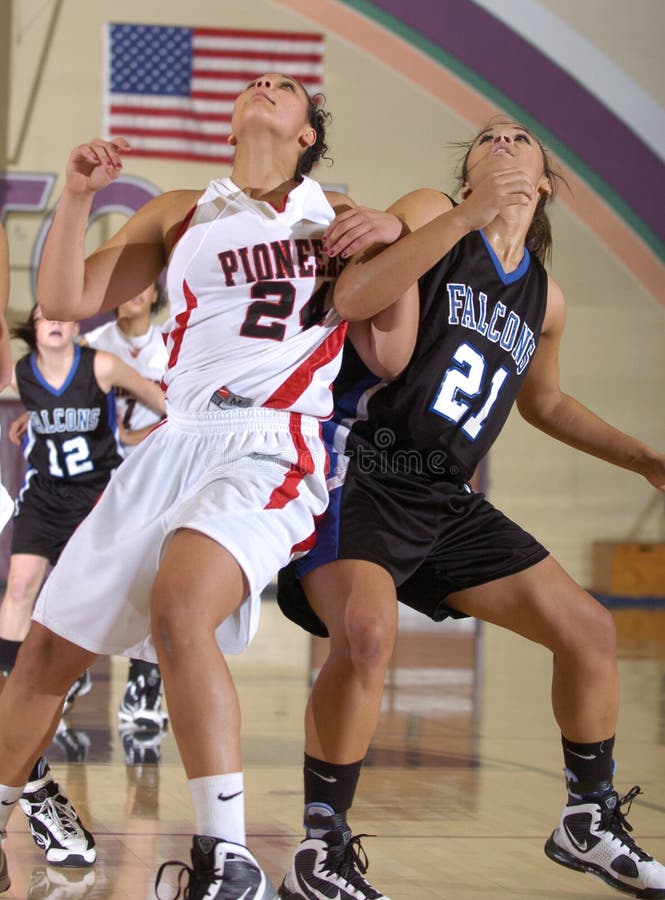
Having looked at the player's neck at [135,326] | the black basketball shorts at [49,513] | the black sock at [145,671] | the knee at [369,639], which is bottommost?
the black sock at [145,671]

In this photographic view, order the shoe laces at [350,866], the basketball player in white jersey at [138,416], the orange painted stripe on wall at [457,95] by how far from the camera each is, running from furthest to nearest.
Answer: the orange painted stripe on wall at [457,95], the basketball player in white jersey at [138,416], the shoe laces at [350,866]

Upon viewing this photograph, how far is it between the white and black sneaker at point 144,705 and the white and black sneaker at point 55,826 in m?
1.91

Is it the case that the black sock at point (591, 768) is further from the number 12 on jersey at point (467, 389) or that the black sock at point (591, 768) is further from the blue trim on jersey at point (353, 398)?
the blue trim on jersey at point (353, 398)

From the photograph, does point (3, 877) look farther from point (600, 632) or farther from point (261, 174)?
point (261, 174)

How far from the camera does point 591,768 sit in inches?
113

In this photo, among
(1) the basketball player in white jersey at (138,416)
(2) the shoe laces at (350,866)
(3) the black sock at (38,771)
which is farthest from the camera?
(1) the basketball player in white jersey at (138,416)

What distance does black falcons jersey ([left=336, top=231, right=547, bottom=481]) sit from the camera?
286 centimetres

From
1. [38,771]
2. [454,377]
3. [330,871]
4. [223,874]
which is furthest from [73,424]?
[223,874]

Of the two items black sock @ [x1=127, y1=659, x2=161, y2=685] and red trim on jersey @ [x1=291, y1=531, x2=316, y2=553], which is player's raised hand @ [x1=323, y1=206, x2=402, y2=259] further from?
black sock @ [x1=127, y1=659, x2=161, y2=685]

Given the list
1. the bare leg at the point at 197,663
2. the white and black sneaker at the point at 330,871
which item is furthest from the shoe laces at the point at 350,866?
the bare leg at the point at 197,663

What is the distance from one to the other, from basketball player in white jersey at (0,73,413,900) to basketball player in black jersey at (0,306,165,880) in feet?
8.80

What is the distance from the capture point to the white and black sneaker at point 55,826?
2.88m

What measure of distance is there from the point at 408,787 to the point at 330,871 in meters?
1.46

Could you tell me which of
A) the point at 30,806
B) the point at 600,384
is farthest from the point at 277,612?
the point at 30,806
